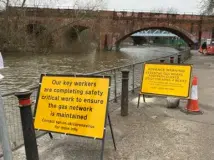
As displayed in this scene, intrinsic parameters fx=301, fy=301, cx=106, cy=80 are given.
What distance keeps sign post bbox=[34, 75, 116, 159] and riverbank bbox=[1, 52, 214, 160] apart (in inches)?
16.5

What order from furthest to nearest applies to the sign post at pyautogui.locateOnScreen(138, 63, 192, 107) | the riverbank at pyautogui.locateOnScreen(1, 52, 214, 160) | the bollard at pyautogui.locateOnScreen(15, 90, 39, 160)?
the sign post at pyautogui.locateOnScreen(138, 63, 192, 107), the riverbank at pyautogui.locateOnScreen(1, 52, 214, 160), the bollard at pyautogui.locateOnScreen(15, 90, 39, 160)

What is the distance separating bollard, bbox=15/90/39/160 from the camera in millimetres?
3703

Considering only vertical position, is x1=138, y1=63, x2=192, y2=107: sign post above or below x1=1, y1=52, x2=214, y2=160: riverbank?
above

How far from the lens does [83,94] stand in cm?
462

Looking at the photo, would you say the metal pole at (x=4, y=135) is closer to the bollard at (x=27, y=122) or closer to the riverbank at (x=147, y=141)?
the bollard at (x=27, y=122)

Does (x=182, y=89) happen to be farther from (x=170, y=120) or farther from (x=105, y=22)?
(x=105, y=22)

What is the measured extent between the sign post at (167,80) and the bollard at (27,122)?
14.0 feet

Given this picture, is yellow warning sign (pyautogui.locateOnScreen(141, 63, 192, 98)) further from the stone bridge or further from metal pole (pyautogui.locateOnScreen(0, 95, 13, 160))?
the stone bridge

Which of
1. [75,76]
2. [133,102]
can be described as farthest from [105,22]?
[75,76]

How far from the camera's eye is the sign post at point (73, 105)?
175 inches

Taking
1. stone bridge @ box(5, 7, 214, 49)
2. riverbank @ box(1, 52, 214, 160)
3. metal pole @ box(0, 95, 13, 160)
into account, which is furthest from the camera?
stone bridge @ box(5, 7, 214, 49)

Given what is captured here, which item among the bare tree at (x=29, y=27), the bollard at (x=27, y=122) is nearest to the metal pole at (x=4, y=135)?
the bollard at (x=27, y=122)

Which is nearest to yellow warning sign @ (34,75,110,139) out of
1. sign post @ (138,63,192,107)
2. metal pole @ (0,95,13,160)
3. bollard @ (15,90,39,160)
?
bollard @ (15,90,39,160)

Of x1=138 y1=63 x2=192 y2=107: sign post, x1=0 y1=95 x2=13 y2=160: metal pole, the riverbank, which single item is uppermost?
x1=0 y1=95 x2=13 y2=160: metal pole
